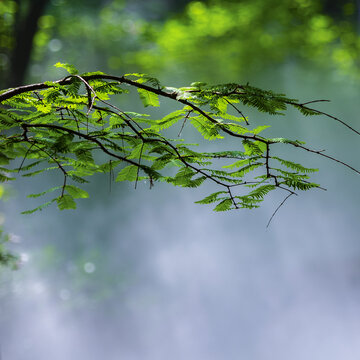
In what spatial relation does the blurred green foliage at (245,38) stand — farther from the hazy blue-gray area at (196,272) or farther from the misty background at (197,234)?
the hazy blue-gray area at (196,272)

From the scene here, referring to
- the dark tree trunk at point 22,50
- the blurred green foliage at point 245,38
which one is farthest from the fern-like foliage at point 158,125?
the blurred green foliage at point 245,38

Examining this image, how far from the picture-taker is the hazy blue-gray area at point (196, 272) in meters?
3.68

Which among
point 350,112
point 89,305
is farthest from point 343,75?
point 89,305

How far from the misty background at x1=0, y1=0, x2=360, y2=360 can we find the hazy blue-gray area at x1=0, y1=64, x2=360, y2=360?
0.01 m

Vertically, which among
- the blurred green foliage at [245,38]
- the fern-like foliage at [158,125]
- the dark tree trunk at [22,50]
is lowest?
the fern-like foliage at [158,125]

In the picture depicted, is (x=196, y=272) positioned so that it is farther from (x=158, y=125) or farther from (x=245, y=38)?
(x=158, y=125)

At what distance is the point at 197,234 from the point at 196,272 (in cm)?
39

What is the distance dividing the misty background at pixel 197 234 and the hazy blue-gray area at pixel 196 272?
12 mm

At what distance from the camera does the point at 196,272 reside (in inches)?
160

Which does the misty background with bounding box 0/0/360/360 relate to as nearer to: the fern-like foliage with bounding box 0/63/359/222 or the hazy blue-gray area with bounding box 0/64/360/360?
the hazy blue-gray area with bounding box 0/64/360/360

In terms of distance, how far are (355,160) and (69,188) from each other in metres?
3.90

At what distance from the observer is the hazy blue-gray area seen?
3682 mm

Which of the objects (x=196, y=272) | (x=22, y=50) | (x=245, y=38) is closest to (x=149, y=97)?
(x=22, y=50)

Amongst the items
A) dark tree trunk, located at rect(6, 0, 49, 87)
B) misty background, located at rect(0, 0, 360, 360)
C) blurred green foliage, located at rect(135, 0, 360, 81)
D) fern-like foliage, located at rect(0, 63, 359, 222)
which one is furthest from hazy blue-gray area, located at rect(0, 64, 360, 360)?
Result: fern-like foliage, located at rect(0, 63, 359, 222)
